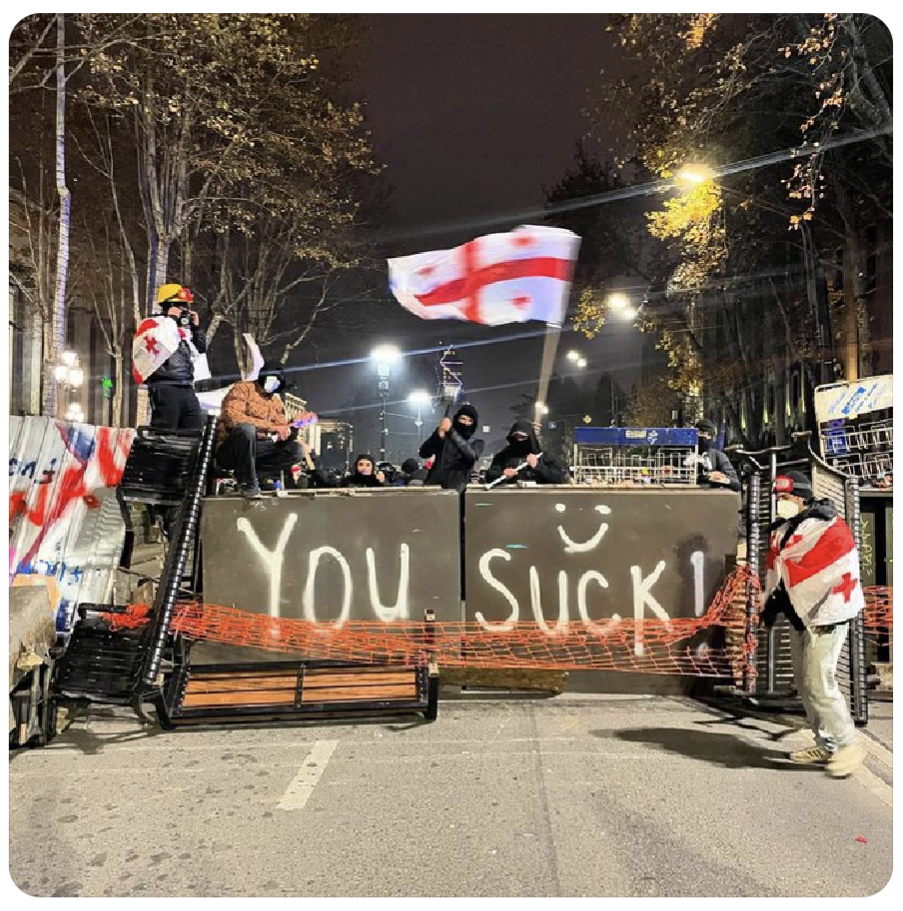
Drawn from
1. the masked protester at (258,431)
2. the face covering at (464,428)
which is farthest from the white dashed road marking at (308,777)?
the face covering at (464,428)

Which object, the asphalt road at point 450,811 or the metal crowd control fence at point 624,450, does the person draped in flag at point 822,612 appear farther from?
the metal crowd control fence at point 624,450

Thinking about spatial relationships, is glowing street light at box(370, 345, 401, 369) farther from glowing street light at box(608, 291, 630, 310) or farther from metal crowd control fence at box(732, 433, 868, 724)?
metal crowd control fence at box(732, 433, 868, 724)

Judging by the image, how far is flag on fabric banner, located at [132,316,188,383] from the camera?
7.32m

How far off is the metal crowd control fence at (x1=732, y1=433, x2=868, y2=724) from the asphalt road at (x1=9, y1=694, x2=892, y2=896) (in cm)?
35

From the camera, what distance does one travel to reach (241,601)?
620cm

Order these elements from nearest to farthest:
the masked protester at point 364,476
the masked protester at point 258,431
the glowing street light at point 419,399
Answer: the masked protester at point 258,431 < the masked protester at point 364,476 < the glowing street light at point 419,399

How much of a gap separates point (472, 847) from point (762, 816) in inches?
68.0

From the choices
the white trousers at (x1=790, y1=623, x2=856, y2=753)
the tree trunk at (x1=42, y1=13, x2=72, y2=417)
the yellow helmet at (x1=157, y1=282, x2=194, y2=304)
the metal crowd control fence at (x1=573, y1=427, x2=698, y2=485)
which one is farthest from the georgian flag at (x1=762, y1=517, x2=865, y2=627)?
the tree trunk at (x1=42, y1=13, x2=72, y2=417)

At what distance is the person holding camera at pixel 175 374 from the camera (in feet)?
24.3

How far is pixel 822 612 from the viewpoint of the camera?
486 cm

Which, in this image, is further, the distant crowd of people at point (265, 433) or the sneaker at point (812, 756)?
the distant crowd of people at point (265, 433)

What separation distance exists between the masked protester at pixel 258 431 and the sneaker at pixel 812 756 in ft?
15.9

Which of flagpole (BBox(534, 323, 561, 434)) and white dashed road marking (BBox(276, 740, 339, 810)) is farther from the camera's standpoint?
flagpole (BBox(534, 323, 561, 434))

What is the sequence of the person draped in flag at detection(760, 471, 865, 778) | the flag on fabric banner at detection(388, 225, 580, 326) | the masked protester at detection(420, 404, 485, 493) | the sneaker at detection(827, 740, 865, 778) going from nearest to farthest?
the sneaker at detection(827, 740, 865, 778)
the person draped in flag at detection(760, 471, 865, 778)
the flag on fabric banner at detection(388, 225, 580, 326)
the masked protester at detection(420, 404, 485, 493)
